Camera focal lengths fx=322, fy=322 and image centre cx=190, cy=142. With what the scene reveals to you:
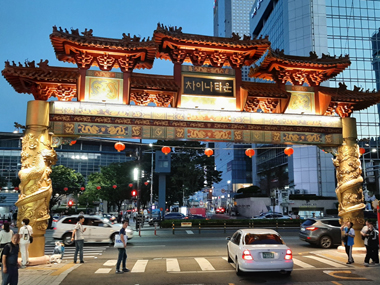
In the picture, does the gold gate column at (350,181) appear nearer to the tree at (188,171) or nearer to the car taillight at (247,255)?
the car taillight at (247,255)

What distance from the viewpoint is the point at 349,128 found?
624 inches

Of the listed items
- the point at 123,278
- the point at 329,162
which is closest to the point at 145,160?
the point at 329,162

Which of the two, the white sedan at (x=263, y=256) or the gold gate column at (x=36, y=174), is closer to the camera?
the white sedan at (x=263, y=256)

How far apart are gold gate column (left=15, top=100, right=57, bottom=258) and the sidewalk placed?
0.98 metres

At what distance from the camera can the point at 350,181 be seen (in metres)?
15.3

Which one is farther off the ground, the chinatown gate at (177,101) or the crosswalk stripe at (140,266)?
the chinatown gate at (177,101)

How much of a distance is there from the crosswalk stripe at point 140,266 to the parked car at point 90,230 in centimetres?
680

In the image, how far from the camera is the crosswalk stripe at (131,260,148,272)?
1152 centimetres

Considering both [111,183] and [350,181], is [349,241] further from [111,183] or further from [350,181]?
[111,183]

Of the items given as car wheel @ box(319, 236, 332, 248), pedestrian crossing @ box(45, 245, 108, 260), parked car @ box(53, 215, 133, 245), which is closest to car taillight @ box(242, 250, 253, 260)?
pedestrian crossing @ box(45, 245, 108, 260)

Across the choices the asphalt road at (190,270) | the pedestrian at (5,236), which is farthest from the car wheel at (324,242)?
the pedestrian at (5,236)

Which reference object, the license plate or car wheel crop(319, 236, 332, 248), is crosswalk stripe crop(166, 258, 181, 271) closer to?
the license plate

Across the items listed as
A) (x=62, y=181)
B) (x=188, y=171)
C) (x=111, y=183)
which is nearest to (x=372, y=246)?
(x=188, y=171)

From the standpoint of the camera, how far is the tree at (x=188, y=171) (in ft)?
156
